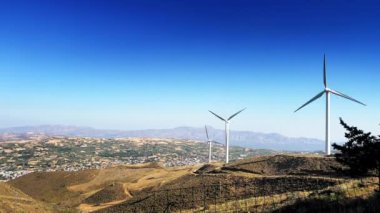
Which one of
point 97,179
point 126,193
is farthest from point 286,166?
point 97,179

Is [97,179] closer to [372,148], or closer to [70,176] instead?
[70,176]

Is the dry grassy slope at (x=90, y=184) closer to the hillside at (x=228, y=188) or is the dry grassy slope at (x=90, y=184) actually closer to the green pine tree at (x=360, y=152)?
the hillside at (x=228, y=188)

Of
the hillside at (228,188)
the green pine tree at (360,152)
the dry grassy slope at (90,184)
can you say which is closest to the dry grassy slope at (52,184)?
the dry grassy slope at (90,184)

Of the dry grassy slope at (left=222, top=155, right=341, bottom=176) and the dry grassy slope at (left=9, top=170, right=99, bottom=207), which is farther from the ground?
the dry grassy slope at (left=222, top=155, right=341, bottom=176)

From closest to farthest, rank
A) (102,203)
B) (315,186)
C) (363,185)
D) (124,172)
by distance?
(363,185) < (315,186) < (102,203) < (124,172)

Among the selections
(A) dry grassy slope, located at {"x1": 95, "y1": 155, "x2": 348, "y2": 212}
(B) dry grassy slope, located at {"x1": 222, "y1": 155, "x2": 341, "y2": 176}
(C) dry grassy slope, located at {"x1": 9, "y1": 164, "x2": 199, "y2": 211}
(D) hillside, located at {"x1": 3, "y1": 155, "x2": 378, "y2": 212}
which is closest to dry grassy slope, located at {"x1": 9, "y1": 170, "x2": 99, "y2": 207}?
(C) dry grassy slope, located at {"x1": 9, "y1": 164, "x2": 199, "y2": 211}

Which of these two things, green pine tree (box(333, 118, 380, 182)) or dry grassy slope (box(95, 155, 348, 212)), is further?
dry grassy slope (box(95, 155, 348, 212))

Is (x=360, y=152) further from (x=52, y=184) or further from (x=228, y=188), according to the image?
(x=52, y=184)

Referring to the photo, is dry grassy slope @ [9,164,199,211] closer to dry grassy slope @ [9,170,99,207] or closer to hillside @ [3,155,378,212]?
dry grassy slope @ [9,170,99,207]

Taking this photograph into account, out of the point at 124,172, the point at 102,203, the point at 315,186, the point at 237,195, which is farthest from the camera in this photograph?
the point at 124,172

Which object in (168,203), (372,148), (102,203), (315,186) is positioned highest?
(372,148)

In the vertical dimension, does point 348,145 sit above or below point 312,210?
above
